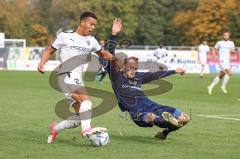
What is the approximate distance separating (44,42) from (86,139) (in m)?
78.7

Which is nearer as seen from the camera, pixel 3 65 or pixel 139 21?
pixel 3 65

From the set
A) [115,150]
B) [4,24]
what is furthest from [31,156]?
[4,24]

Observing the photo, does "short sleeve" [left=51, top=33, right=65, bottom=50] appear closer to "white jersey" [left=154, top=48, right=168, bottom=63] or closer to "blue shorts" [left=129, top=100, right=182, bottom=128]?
"blue shorts" [left=129, top=100, right=182, bottom=128]

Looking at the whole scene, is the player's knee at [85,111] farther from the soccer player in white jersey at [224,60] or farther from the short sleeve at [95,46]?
the soccer player in white jersey at [224,60]

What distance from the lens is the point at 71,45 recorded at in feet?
34.8

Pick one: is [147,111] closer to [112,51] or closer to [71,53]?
[112,51]

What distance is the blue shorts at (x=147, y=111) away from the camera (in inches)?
421

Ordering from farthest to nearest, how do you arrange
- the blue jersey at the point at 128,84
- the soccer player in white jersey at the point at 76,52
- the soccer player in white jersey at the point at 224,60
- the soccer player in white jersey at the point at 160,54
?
1. the soccer player in white jersey at the point at 160,54
2. the soccer player in white jersey at the point at 224,60
3. the blue jersey at the point at 128,84
4. the soccer player in white jersey at the point at 76,52

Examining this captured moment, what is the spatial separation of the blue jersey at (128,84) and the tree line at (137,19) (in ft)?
225

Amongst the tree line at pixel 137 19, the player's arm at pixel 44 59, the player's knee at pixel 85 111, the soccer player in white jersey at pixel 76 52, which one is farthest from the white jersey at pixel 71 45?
the tree line at pixel 137 19

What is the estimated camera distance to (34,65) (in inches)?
2067

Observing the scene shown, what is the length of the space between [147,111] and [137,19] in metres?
82.7

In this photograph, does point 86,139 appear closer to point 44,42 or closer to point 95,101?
point 95,101

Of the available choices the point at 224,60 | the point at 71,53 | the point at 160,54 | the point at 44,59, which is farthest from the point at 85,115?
the point at 160,54
